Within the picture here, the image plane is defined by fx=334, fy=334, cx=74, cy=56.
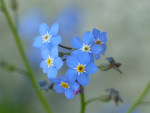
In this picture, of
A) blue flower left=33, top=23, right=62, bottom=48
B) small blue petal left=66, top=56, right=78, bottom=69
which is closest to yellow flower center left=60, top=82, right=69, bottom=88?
small blue petal left=66, top=56, right=78, bottom=69

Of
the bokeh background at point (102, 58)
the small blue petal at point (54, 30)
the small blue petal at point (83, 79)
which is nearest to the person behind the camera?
the small blue petal at point (83, 79)

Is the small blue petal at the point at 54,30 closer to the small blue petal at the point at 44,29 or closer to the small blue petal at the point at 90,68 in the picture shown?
the small blue petal at the point at 44,29

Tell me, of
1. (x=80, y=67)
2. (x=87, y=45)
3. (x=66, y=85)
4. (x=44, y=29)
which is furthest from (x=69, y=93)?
(x=44, y=29)

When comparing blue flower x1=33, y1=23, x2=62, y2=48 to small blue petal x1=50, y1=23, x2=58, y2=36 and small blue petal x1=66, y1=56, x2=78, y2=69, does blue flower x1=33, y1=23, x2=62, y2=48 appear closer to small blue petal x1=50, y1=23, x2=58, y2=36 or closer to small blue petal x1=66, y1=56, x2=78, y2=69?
small blue petal x1=50, y1=23, x2=58, y2=36

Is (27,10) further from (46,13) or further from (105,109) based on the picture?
(105,109)

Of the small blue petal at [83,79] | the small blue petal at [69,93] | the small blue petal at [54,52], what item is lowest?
the small blue petal at [69,93]

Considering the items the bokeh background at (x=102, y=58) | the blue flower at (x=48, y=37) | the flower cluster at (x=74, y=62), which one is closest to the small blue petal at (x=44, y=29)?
the blue flower at (x=48, y=37)

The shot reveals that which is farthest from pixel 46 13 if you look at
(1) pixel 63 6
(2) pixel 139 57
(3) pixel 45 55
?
(3) pixel 45 55

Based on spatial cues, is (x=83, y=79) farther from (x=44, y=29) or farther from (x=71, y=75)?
(x=44, y=29)
